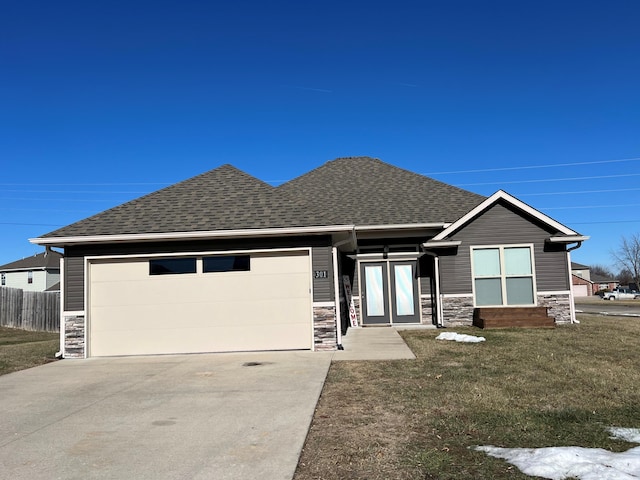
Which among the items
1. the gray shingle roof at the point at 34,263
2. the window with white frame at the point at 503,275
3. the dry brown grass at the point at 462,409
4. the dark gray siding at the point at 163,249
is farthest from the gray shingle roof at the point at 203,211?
the gray shingle roof at the point at 34,263

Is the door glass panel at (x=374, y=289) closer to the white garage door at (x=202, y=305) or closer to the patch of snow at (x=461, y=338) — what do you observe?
the patch of snow at (x=461, y=338)

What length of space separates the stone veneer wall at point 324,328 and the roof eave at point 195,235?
1705 millimetres

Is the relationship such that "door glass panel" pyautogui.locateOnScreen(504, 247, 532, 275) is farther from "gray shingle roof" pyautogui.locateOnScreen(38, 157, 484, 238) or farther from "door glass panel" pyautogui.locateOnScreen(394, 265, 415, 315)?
"door glass panel" pyautogui.locateOnScreen(394, 265, 415, 315)

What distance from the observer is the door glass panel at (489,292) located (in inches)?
571

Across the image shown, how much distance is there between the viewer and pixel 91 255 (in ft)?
35.6

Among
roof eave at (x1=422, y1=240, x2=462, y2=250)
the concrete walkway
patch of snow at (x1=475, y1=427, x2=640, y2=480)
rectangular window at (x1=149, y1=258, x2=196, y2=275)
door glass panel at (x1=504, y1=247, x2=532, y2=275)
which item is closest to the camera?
patch of snow at (x1=475, y1=427, x2=640, y2=480)

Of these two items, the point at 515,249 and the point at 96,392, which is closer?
the point at 96,392

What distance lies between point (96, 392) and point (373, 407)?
424 cm

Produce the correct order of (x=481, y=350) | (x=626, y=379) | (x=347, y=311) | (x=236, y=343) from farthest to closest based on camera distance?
(x=347, y=311) → (x=236, y=343) → (x=481, y=350) → (x=626, y=379)

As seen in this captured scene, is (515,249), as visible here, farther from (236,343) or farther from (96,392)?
(96,392)

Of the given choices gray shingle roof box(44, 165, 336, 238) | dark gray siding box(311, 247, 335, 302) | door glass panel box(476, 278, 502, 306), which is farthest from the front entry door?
dark gray siding box(311, 247, 335, 302)

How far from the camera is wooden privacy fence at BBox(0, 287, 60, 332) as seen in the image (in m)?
20.9

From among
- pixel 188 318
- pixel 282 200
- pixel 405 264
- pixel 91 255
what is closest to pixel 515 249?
pixel 405 264

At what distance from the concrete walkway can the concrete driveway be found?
0.82 metres
